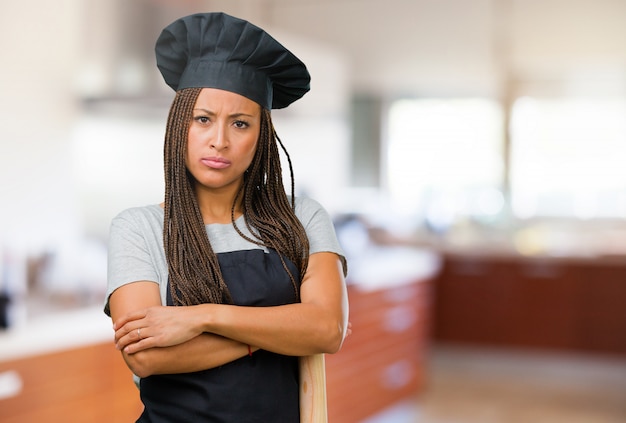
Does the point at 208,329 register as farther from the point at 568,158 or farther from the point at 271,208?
the point at 568,158

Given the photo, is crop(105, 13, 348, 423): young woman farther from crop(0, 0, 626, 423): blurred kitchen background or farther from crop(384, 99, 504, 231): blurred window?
crop(384, 99, 504, 231): blurred window

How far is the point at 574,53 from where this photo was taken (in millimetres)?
6109

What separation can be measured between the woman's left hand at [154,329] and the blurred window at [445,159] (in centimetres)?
560

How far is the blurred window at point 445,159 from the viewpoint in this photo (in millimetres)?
6664

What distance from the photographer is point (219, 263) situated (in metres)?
1.34

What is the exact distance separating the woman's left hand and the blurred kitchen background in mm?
1858

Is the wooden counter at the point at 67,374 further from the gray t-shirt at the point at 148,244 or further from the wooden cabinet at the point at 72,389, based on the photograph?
the gray t-shirt at the point at 148,244

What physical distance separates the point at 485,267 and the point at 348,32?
2.03m

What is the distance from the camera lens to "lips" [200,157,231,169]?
51.7 inches

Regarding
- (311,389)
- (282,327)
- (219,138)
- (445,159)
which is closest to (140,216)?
(219,138)

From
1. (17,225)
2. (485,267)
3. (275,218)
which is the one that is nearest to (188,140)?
(275,218)

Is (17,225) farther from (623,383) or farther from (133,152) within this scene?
(623,383)

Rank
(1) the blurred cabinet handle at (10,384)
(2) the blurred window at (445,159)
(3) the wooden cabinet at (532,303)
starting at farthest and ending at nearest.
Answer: (2) the blurred window at (445,159), (3) the wooden cabinet at (532,303), (1) the blurred cabinet handle at (10,384)

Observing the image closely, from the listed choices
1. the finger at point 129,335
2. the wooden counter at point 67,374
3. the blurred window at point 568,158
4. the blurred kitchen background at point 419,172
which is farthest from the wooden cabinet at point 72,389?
the blurred window at point 568,158
